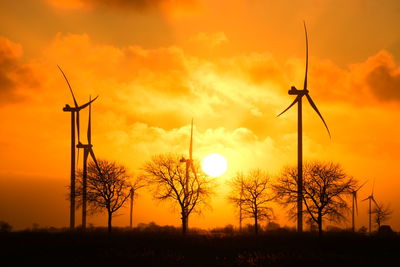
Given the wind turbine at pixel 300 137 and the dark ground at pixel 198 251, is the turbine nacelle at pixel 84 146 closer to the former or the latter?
the dark ground at pixel 198 251

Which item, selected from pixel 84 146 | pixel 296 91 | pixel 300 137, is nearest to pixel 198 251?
pixel 300 137

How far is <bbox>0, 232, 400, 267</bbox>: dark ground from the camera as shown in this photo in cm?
3919

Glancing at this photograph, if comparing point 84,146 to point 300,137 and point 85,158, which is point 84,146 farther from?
point 300,137

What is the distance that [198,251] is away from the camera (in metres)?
48.5

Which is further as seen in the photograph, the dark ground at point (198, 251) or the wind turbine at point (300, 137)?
the wind turbine at point (300, 137)


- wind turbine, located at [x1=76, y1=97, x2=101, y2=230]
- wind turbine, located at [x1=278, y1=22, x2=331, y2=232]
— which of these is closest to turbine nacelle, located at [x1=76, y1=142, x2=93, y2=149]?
wind turbine, located at [x1=76, y1=97, x2=101, y2=230]

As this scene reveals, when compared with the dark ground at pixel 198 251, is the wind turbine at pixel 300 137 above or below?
above

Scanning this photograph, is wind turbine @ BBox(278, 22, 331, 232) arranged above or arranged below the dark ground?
above

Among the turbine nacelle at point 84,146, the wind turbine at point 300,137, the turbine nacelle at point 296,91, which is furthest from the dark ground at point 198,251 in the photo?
the turbine nacelle at point 84,146

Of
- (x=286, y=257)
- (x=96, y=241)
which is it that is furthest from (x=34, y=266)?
(x=286, y=257)

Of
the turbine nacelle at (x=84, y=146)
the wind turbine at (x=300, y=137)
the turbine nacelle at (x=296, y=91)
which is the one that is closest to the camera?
the wind turbine at (x=300, y=137)

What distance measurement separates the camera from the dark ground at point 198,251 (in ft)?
129

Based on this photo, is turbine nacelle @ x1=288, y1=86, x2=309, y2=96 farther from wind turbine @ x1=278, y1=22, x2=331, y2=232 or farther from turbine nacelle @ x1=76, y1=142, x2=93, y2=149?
turbine nacelle @ x1=76, y1=142, x2=93, y2=149

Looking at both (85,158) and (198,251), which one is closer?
(198,251)
